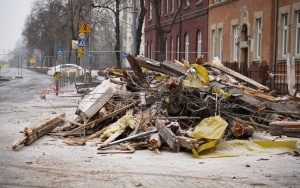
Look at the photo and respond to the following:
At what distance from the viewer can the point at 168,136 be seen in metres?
12.0

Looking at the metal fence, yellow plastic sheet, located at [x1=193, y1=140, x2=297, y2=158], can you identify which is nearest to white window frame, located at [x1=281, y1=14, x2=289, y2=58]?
the metal fence

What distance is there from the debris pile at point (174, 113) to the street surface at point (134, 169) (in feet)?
1.50

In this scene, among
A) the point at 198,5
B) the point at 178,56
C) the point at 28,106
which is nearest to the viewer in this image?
the point at 28,106

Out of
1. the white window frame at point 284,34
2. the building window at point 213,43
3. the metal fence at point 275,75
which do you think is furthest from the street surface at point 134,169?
the building window at point 213,43

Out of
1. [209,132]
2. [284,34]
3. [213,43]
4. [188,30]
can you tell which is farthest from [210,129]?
[188,30]

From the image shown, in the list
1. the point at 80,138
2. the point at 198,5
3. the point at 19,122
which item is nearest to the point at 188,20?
the point at 198,5

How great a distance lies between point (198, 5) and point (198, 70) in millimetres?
25882

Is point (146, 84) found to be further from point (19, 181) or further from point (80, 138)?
point (19, 181)

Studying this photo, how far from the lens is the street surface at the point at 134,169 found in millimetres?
8961

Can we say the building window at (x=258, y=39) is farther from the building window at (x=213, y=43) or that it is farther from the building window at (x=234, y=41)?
the building window at (x=213, y=43)

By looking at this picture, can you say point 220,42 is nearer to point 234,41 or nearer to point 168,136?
point 234,41

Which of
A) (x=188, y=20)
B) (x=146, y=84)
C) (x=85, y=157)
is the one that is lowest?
(x=85, y=157)

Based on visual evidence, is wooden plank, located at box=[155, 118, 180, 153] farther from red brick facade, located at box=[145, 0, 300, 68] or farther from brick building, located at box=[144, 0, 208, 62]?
brick building, located at box=[144, 0, 208, 62]

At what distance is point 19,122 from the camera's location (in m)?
17.7
